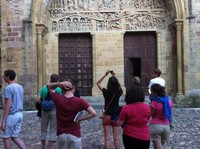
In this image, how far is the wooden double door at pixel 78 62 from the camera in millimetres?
14695

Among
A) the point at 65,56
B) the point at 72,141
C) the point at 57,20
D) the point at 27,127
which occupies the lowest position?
the point at 27,127

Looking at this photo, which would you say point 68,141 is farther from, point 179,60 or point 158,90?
point 179,60

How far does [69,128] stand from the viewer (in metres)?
4.14

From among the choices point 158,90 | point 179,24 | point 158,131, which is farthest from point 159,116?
point 179,24

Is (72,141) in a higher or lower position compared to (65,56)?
lower

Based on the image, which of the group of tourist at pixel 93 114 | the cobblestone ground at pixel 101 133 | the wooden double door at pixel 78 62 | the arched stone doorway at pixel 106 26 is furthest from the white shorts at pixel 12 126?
the wooden double door at pixel 78 62

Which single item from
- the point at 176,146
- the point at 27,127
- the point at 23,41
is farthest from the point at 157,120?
the point at 23,41

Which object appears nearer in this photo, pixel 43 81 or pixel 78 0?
pixel 43 81

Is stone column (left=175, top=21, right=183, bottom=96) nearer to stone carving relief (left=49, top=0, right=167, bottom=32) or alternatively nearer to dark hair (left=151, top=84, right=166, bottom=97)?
stone carving relief (left=49, top=0, right=167, bottom=32)

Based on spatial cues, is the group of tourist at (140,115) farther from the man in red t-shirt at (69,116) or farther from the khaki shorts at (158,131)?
the man in red t-shirt at (69,116)

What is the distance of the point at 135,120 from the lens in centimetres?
413

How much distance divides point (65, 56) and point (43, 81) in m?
1.71

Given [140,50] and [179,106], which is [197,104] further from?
[140,50]

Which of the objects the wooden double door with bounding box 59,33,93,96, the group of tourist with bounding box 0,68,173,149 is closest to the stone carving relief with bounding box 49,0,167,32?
the wooden double door with bounding box 59,33,93,96
